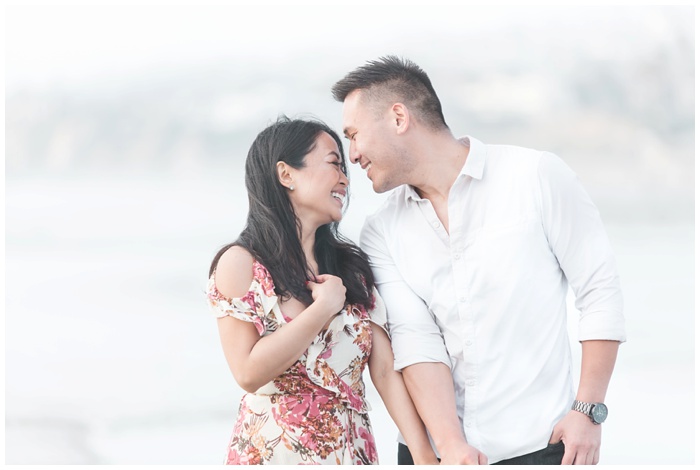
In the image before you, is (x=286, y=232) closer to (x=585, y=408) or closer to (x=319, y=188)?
(x=319, y=188)

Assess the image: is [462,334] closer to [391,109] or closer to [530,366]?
[530,366]

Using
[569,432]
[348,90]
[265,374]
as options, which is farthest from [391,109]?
[569,432]

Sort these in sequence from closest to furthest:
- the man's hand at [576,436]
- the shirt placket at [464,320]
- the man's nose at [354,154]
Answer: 1. the man's hand at [576,436]
2. the shirt placket at [464,320]
3. the man's nose at [354,154]

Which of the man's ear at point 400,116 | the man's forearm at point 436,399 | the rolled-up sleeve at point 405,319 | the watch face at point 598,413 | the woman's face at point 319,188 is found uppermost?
the man's ear at point 400,116

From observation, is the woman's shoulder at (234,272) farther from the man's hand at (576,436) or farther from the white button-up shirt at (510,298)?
the man's hand at (576,436)

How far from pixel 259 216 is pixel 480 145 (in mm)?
708

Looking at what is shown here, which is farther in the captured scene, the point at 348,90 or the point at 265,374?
the point at 348,90

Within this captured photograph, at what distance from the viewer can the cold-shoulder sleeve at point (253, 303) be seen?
2.25 meters

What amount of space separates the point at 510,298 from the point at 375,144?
62 cm

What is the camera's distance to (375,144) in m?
2.54

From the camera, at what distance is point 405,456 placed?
2.49m

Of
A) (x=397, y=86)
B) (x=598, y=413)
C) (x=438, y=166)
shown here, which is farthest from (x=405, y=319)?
(x=397, y=86)

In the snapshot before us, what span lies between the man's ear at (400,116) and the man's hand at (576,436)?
38.5 inches

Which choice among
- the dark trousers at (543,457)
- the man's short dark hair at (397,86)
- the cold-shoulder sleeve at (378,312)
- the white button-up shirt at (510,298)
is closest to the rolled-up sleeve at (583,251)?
the white button-up shirt at (510,298)
